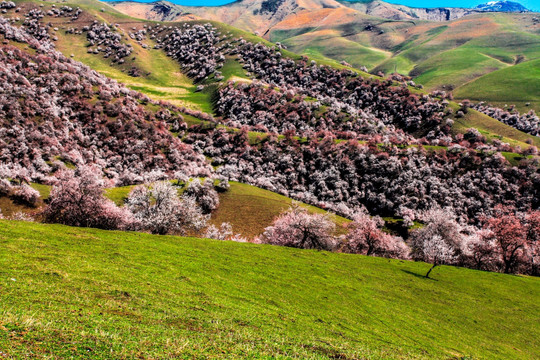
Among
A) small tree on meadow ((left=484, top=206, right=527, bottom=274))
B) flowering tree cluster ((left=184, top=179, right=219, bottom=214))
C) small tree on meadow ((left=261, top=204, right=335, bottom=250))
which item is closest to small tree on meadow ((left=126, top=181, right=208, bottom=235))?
flowering tree cluster ((left=184, top=179, right=219, bottom=214))

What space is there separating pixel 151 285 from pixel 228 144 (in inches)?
6696

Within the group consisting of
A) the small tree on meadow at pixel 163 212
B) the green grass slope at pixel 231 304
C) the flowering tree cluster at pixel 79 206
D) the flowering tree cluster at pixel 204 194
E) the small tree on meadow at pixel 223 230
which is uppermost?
the green grass slope at pixel 231 304

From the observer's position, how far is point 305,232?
71.2 meters

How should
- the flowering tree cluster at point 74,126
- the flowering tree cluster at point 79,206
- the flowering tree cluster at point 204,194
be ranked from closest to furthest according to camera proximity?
the flowering tree cluster at point 79,206 < the flowering tree cluster at point 204,194 < the flowering tree cluster at point 74,126

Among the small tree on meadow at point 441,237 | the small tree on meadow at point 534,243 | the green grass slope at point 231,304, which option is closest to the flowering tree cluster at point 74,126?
the green grass slope at point 231,304

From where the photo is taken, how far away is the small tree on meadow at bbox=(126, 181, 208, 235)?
70.6 meters

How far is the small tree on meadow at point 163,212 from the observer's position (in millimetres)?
70625

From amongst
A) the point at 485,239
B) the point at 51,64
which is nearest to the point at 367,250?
the point at 485,239

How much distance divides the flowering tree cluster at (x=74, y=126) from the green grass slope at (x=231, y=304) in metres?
102

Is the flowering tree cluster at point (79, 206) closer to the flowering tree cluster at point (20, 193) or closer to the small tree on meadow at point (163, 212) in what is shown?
the small tree on meadow at point (163, 212)

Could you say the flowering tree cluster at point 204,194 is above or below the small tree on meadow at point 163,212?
below

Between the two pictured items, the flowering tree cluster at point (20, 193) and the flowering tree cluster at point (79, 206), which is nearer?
the flowering tree cluster at point (79, 206)

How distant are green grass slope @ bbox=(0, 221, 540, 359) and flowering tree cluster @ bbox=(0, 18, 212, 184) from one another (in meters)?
102

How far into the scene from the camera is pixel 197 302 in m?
23.8
